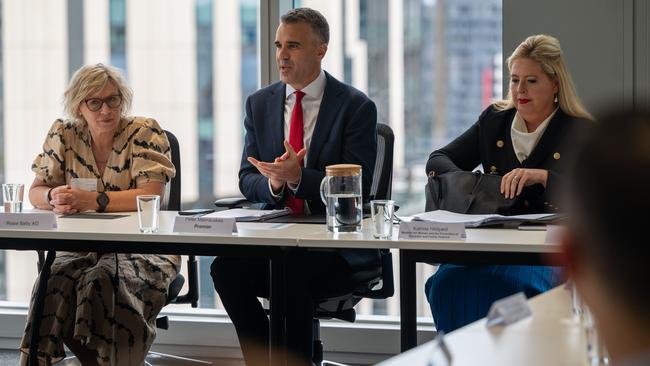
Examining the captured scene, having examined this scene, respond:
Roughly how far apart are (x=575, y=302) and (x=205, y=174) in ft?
9.70

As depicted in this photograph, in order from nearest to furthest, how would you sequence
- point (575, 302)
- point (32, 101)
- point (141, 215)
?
point (575, 302) → point (141, 215) → point (32, 101)

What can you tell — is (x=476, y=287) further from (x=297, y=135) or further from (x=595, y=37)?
(x=595, y=37)

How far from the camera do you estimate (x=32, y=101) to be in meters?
4.38

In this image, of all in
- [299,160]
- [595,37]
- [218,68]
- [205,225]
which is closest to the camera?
[205,225]

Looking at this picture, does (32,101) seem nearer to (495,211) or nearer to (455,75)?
(455,75)

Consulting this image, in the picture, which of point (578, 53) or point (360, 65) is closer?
point (578, 53)

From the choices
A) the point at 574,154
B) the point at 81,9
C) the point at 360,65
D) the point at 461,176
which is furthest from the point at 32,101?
the point at 574,154

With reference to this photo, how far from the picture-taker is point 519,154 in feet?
11.0

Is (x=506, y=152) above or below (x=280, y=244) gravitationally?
above

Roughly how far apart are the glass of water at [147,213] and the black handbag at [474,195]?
0.97 meters

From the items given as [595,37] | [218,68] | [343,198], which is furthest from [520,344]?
[218,68]

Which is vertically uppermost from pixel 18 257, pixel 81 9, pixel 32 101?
pixel 81 9

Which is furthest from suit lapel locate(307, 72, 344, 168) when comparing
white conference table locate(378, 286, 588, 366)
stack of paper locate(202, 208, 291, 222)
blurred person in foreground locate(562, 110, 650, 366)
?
blurred person in foreground locate(562, 110, 650, 366)

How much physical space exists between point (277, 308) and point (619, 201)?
7.00 feet
